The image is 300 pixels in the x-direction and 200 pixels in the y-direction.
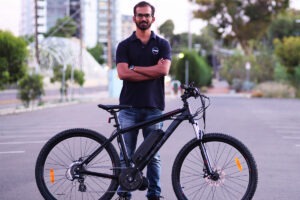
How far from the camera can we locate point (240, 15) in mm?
63781

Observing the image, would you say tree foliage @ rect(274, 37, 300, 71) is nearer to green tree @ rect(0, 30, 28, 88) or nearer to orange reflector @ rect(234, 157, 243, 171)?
green tree @ rect(0, 30, 28, 88)

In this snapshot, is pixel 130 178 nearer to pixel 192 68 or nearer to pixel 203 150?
pixel 203 150

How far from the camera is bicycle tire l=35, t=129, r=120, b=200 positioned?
18.2 feet

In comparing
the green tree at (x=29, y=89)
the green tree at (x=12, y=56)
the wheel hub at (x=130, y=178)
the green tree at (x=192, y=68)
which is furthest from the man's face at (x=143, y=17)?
the green tree at (x=192, y=68)

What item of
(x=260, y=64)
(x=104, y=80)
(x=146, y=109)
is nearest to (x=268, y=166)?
(x=146, y=109)

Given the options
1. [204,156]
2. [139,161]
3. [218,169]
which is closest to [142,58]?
[139,161]

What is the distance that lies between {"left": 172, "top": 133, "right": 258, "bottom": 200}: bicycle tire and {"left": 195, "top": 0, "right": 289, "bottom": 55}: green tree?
58.4m

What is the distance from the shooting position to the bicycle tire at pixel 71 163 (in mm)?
5543

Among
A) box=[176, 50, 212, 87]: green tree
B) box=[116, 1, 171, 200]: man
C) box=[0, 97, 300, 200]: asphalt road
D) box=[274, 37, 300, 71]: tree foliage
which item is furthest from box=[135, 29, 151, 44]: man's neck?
box=[176, 50, 212, 87]: green tree

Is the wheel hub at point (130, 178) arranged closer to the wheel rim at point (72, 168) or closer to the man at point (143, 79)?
the wheel rim at point (72, 168)

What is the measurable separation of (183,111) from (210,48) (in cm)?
12208

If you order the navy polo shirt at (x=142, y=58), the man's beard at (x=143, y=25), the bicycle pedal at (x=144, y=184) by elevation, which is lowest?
the bicycle pedal at (x=144, y=184)

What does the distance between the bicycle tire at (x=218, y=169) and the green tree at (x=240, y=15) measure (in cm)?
5844

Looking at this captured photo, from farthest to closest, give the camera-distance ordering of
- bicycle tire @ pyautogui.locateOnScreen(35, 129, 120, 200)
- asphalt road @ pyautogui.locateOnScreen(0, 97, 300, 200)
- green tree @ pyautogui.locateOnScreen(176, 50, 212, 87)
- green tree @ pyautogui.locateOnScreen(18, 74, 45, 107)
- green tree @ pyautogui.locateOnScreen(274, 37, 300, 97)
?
green tree @ pyautogui.locateOnScreen(176, 50, 212, 87) < green tree @ pyautogui.locateOnScreen(274, 37, 300, 97) < green tree @ pyautogui.locateOnScreen(18, 74, 45, 107) < asphalt road @ pyautogui.locateOnScreen(0, 97, 300, 200) < bicycle tire @ pyautogui.locateOnScreen(35, 129, 120, 200)
